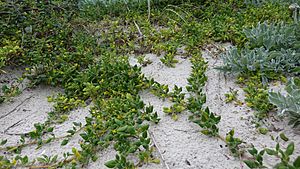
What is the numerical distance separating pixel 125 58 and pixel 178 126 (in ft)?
2.69

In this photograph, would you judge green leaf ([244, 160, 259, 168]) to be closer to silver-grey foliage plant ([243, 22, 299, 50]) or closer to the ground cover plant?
the ground cover plant

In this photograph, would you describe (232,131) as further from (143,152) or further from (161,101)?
(161,101)

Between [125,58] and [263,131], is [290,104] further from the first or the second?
[125,58]

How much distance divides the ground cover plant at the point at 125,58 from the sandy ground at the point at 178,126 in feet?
0.16

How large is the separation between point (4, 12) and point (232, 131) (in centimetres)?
231

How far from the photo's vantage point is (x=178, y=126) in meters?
1.96

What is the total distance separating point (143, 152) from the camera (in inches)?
67.1

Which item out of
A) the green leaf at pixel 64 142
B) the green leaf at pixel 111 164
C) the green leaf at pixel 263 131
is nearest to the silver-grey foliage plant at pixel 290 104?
the green leaf at pixel 263 131

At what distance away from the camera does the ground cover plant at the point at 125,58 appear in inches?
71.0

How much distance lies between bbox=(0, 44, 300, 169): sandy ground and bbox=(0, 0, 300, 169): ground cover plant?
50 millimetres

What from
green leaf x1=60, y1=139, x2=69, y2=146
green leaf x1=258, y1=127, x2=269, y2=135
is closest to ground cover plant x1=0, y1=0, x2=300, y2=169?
green leaf x1=60, y1=139, x2=69, y2=146

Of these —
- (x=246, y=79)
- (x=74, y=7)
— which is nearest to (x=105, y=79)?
(x=246, y=79)

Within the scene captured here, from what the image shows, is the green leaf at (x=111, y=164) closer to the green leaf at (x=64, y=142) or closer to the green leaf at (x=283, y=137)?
the green leaf at (x=64, y=142)

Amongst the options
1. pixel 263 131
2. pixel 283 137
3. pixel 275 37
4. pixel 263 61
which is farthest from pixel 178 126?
pixel 275 37
